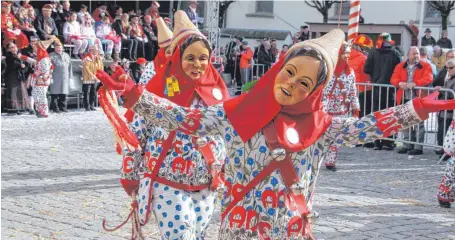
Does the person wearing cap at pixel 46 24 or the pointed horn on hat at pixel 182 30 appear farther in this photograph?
the person wearing cap at pixel 46 24

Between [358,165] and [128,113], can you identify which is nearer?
[128,113]

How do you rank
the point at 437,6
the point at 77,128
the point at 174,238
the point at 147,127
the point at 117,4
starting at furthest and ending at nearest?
the point at 437,6
the point at 117,4
the point at 77,128
the point at 147,127
the point at 174,238

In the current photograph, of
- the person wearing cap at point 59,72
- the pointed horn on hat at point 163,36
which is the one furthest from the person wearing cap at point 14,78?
the pointed horn on hat at point 163,36

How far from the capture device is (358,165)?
11.6m

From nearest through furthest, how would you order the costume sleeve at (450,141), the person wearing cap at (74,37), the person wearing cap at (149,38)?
the costume sleeve at (450,141) < the person wearing cap at (74,37) < the person wearing cap at (149,38)

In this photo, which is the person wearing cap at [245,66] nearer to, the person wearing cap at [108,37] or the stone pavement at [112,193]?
the person wearing cap at [108,37]

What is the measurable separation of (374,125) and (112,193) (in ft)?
17.6

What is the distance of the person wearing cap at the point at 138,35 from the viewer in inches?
835

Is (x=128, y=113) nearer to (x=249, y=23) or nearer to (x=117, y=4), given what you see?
(x=117, y=4)

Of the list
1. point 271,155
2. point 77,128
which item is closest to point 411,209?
point 271,155

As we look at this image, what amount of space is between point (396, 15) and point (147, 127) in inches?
1278

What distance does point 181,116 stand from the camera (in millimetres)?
3775

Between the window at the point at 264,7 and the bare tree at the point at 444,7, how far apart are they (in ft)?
28.2

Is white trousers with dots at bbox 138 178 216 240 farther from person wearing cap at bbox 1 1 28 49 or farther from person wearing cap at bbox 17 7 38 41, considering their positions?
person wearing cap at bbox 17 7 38 41
